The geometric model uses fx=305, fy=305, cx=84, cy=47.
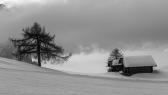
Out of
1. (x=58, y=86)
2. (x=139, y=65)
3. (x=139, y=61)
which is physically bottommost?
(x=58, y=86)

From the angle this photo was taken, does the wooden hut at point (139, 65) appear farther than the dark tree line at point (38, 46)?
Yes

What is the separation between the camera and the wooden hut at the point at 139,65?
177 feet

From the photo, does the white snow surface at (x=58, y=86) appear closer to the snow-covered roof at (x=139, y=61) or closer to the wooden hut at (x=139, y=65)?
the wooden hut at (x=139, y=65)

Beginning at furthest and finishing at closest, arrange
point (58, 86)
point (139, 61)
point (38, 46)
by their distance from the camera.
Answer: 1. point (139, 61)
2. point (38, 46)
3. point (58, 86)

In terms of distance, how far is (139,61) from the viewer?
5578 centimetres

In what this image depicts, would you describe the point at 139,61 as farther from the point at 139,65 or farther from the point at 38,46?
the point at 38,46

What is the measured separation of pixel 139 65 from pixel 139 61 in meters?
1.71

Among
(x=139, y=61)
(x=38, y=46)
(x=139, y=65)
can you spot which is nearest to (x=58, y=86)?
(x=38, y=46)

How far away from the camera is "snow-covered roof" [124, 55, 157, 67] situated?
54.5 m

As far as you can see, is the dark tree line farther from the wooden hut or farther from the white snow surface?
the white snow surface

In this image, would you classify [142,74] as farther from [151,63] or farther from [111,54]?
[111,54]

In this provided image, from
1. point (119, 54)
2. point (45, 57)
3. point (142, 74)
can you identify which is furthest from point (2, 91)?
point (119, 54)

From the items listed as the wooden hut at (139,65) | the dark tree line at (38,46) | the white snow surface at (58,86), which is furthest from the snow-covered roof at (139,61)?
the white snow surface at (58,86)

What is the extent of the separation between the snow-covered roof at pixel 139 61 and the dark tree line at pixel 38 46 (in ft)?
51.8
